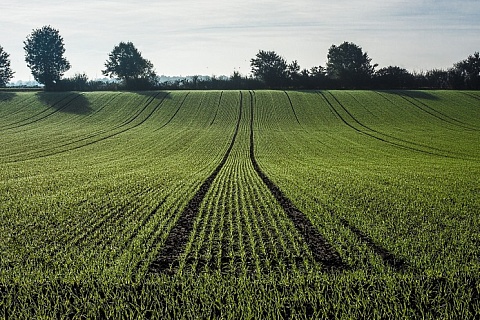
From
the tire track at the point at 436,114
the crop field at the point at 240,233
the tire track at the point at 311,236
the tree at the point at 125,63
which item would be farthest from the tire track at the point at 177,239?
the tree at the point at 125,63

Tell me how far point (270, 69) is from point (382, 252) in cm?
8513

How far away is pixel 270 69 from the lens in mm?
93000

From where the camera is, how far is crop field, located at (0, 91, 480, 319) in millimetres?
8008

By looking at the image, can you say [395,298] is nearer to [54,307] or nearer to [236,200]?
[54,307]

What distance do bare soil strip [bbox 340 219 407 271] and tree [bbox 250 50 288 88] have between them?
76633mm

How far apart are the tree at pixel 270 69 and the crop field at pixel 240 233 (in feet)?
174

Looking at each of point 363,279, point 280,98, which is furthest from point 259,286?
point 280,98

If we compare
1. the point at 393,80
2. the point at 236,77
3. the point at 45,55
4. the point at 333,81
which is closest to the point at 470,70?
the point at 393,80

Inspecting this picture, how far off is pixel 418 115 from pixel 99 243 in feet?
180

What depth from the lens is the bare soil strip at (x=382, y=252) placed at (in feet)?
31.8

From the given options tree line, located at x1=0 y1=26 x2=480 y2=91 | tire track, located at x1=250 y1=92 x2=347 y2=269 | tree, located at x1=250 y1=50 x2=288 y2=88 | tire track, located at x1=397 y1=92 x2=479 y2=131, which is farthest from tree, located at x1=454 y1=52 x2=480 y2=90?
tire track, located at x1=250 y1=92 x2=347 y2=269

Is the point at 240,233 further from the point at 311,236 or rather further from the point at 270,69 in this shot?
the point at 270,69

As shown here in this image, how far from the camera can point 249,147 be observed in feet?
126

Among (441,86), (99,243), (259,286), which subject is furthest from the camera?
(441,86)
